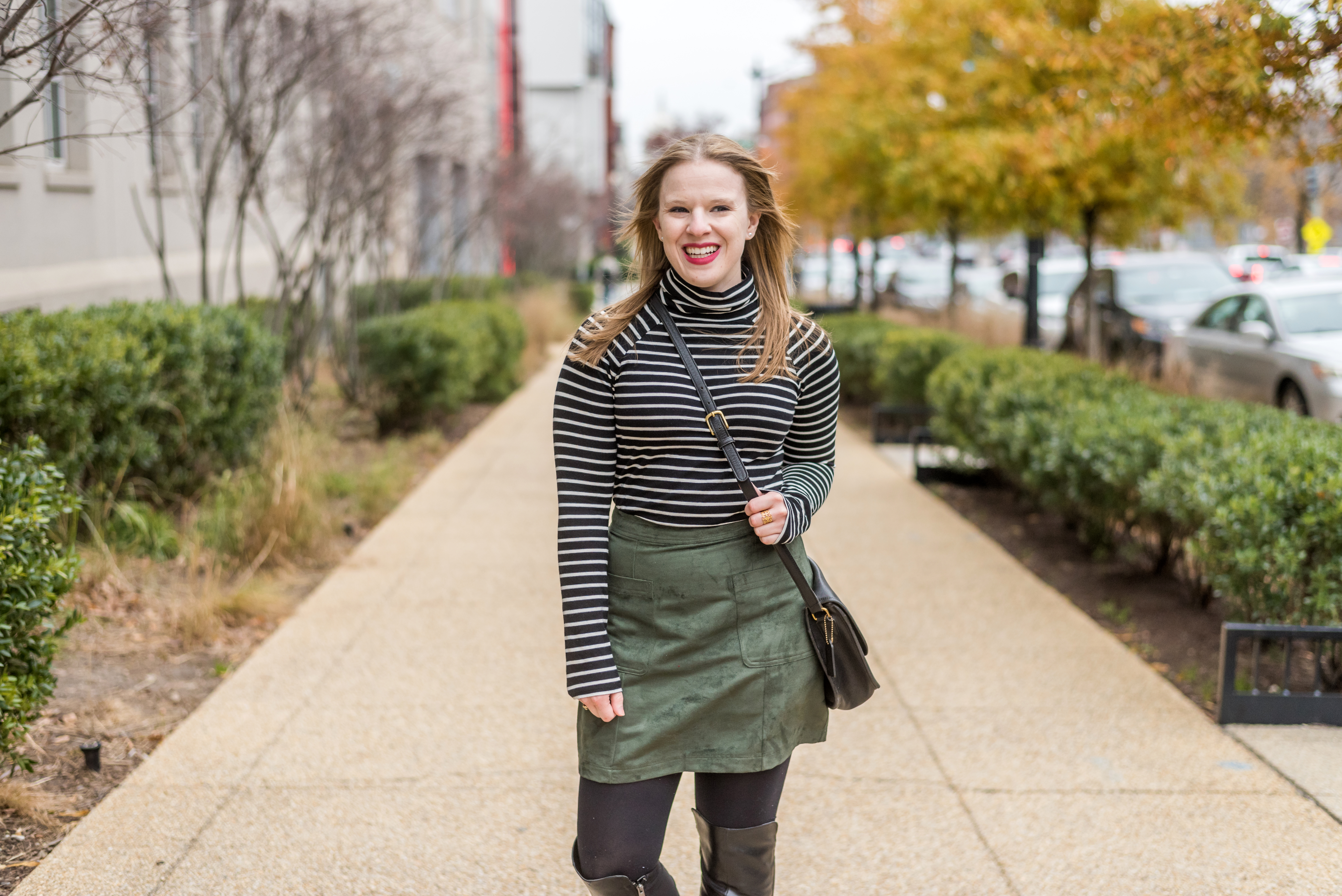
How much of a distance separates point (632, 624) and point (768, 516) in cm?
33

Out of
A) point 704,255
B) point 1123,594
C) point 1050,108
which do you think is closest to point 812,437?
point 704,255

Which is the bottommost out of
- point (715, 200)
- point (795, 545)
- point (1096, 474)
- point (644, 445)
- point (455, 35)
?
point (1096, 474)

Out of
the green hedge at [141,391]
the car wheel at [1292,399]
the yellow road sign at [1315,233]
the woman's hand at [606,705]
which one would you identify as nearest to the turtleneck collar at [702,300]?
the woman's hand at [606,705]

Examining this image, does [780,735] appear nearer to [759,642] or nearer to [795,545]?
[759,642]

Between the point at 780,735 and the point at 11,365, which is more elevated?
the point at 11,365

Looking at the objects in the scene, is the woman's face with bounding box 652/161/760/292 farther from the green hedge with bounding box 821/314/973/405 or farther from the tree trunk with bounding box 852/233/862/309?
the tree trunk with bounding box 852/233/862/309

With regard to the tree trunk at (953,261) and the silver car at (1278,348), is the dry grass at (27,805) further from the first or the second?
the tree trunk at (953,261)

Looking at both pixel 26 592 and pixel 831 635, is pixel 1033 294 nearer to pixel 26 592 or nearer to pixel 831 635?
pixel 26 592

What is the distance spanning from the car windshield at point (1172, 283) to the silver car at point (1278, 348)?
3.70m

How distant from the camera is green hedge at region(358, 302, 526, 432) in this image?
11.3 meters

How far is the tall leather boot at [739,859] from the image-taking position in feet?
8.28

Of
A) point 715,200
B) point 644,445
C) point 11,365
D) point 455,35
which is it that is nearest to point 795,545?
point 644,445

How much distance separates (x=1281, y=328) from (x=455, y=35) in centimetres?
1380

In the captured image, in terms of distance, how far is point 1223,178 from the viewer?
39.3ft
